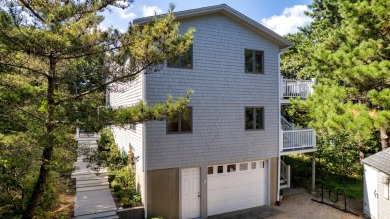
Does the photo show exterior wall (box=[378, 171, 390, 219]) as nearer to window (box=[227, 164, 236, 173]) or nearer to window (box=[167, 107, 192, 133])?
window (box=[227, 164, 236, 173])

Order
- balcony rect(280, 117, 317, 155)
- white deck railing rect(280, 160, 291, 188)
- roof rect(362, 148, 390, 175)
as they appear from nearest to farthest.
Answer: roof rect(362, 148, 390, 175), balcony rect(280, 117, 317, 155), white deck railing rect(280, 160, 291, 188)

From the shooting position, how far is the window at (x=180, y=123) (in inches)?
418

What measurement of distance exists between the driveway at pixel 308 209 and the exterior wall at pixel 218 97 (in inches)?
105

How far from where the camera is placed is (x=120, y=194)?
36.3 feet

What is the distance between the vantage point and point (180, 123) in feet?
35.5

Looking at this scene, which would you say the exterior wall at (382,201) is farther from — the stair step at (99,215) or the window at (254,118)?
the stair step at (99,215)

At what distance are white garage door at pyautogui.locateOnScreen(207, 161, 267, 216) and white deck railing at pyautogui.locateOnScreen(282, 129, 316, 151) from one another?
1780 mm

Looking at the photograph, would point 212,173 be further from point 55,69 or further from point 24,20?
point 24,20

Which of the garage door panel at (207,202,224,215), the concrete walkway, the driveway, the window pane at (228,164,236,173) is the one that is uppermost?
the window pane at (228,164,236,173)

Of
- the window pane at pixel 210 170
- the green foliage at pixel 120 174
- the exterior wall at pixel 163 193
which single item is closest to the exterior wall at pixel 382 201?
the window pane at pixel 210 170

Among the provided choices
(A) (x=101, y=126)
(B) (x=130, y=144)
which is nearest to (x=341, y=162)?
(B) (x=130, y=144)

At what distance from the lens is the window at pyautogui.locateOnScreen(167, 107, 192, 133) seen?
10625mm

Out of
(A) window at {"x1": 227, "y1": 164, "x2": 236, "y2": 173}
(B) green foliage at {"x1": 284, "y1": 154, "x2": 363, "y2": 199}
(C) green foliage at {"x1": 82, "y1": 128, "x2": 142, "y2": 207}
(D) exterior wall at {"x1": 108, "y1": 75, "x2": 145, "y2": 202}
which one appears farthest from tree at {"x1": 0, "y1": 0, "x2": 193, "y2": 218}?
(B) green foliage at {"x1": 284, "y1": 154, "x2": 363, "y2": 199}

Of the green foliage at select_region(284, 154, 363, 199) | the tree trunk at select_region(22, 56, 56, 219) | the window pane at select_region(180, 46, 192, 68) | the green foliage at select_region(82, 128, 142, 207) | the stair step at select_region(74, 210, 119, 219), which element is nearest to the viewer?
the tree trunk at select_region(22, 56, 56, 219)
